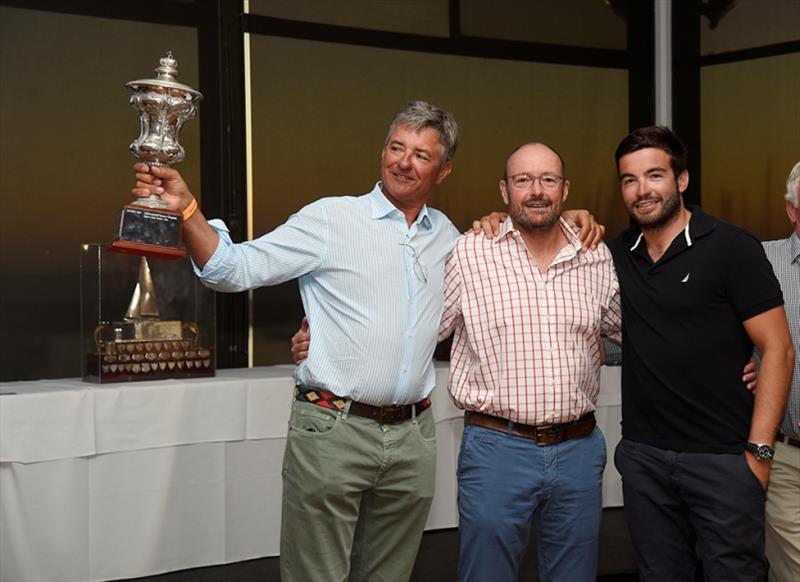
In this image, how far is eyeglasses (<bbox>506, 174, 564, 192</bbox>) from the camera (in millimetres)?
2521

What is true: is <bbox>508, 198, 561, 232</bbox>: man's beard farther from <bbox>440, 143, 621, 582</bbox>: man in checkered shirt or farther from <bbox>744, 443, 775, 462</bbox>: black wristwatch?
<bbox>744, 443, 775, 462</bbox>: black wristwatch

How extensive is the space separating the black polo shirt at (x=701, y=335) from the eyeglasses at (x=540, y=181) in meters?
0.33

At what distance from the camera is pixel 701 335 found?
8.11 ft

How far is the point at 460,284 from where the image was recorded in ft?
8.58

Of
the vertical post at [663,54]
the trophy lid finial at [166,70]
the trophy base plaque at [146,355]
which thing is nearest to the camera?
the trophy lid finial at [166,70]

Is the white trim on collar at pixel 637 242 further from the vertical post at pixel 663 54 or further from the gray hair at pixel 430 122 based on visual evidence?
the vertical post at pixel 663 54

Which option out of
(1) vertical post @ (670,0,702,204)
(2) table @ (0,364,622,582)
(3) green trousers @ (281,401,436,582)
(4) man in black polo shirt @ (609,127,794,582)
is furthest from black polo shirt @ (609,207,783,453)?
(1) vertical post @ (670,0,702,204)

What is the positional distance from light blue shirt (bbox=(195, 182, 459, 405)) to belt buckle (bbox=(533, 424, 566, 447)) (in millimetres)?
320

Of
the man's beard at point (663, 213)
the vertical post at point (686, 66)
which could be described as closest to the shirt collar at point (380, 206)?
the man's beard at point (663, 213)

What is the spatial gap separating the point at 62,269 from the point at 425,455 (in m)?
2.90

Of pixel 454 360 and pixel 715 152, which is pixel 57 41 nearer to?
pixel 454 360

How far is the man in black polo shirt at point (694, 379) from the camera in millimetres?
2461

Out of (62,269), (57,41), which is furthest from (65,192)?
(57,41)

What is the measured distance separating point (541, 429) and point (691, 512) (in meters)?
0.43
